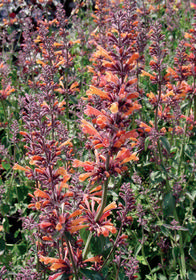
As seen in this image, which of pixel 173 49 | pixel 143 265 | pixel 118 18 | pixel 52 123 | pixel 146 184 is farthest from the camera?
pixel 173 49

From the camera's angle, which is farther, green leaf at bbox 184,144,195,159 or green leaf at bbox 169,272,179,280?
green leaf at bbox 184,144,195,159

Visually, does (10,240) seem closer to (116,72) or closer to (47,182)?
(47,182)

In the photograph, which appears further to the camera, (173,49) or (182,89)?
(173,49)

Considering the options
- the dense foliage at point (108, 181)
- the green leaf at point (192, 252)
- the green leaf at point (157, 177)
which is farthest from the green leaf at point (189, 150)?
the green leaf at point (192, 252)

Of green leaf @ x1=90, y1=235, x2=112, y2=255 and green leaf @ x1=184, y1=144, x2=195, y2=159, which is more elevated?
green leaf @ x1=184, y1=144, x2=195, y2=159

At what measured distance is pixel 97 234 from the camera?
6.52 feet

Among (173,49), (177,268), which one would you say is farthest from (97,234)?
(173,49)

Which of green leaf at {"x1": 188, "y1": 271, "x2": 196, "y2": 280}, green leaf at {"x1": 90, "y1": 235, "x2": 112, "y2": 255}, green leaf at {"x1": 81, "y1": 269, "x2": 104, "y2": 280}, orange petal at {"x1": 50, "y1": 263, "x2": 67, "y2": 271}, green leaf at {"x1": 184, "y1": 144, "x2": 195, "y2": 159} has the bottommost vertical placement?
green leaf at {"x1": 188, "y1": 271, "x2": 196, "y2": 280}

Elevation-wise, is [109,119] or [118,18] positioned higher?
[118,18]

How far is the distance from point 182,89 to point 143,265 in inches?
86.4

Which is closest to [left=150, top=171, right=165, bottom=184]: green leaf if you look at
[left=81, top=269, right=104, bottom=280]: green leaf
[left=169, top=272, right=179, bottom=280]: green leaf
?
[left=169, top=272, right=179, bottom=280]: green leaf

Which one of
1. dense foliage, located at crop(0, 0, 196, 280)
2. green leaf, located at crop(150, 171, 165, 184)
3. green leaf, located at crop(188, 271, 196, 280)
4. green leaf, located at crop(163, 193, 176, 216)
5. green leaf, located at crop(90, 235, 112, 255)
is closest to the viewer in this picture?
dense foliage, located at crop(0, 0, 196, 280)

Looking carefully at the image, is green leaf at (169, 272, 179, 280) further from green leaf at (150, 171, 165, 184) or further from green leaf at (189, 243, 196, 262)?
green leaf at (150, 171, 165, 184)

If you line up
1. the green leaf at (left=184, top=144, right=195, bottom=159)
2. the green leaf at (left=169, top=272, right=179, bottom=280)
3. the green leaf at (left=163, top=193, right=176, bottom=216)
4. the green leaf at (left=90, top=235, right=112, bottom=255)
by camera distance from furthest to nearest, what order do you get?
1. the green leaf at (left=184, top=144, right=195, bottom=159)
2. the green leaf at (left=163, top=193, right=176, bottom=216)
3. the green leaf at (left=169, top=272, right=179, bottom=280)
4. the green leaf at (left=90, top=235, right=112, bottom=255)
